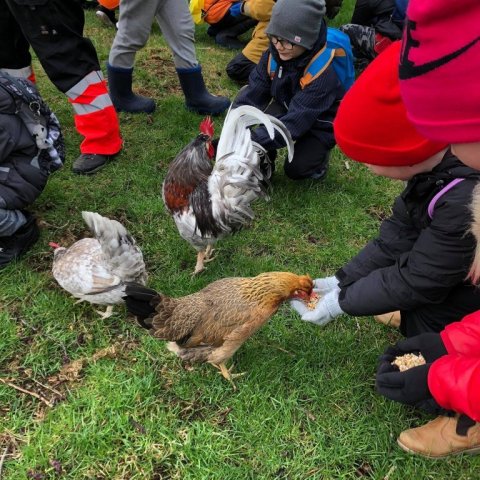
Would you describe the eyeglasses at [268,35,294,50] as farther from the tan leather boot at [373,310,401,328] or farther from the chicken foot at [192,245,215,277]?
the tan leather boot at [373,310,401,328]

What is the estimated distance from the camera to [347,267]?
2.52 meters

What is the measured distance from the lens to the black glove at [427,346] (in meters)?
1.90

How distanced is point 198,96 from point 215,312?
10.3ft

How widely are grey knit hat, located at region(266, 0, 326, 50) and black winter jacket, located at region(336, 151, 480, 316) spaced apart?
1630 mm

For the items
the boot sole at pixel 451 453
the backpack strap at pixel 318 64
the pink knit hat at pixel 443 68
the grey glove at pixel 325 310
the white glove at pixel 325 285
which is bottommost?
the boot sole at pixel 451 453

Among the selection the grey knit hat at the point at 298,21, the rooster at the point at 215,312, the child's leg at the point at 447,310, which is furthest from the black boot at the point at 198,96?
the child's leg at the point at 447,310

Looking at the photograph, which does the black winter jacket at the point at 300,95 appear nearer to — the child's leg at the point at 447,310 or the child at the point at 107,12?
the child's leg at the point at 447,310

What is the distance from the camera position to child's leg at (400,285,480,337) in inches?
82.7

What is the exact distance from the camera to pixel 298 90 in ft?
11.9

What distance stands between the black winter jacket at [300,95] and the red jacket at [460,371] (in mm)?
2052

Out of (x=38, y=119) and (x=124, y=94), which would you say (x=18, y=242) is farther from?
(x=124, y=94)

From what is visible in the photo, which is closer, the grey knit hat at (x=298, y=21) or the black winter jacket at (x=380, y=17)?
the grey knit hat at (x=298, y=21)

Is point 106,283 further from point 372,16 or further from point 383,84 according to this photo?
point 372,16

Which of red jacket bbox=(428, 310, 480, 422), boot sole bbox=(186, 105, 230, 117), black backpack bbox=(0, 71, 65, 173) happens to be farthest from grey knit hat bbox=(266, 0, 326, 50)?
red jacket bbox=(428, 310, 480, 422)
